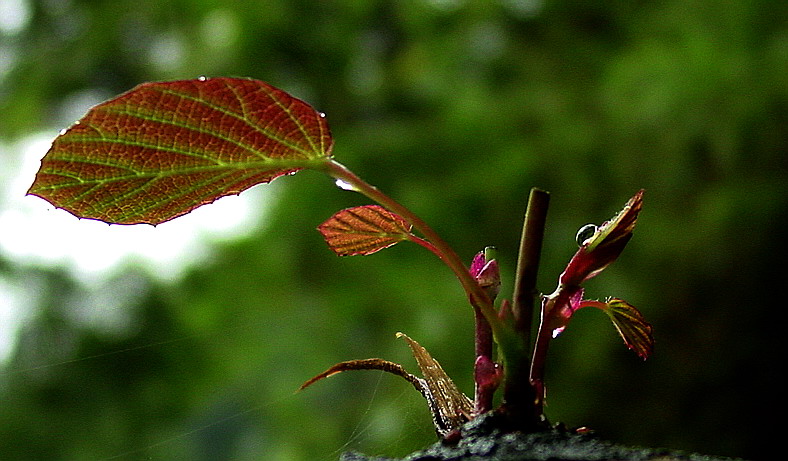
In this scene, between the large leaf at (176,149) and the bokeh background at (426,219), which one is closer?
the large leaf at (176,149)

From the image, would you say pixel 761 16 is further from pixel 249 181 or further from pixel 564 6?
pixel 249 181

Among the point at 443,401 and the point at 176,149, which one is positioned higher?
the point at 176,149

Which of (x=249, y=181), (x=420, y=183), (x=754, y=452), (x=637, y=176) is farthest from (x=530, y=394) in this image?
(x=420, y=183)

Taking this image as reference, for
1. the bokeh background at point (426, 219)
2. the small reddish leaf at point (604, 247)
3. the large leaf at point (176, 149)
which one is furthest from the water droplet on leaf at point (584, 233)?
the bokeh background at point (426, 219)

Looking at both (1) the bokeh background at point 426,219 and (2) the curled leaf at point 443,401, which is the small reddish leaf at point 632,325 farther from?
(1) the bokeh background at point 426,219

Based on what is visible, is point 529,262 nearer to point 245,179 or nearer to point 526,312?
point 526,312

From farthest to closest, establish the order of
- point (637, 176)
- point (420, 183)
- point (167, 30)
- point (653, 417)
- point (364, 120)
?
1. point (167, 30)
2. point (364, 120)
3. point (420, 183)
4. point (637, 176)
5. point (653, 417)

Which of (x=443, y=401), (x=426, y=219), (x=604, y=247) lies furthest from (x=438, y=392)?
(x=426, y=219)
